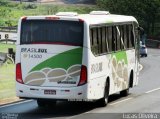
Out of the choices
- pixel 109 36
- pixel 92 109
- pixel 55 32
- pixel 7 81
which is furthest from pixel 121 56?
pixel 7 81

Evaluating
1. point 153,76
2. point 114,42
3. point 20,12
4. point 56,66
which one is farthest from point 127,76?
point 20,12

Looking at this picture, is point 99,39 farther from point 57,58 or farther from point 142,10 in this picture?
point 142,10

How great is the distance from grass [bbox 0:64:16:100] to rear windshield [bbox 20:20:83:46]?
4374 millimetres

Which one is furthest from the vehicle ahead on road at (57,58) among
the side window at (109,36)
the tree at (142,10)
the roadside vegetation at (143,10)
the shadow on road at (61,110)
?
the tree at (142,10)

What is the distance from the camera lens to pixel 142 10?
105438 mm

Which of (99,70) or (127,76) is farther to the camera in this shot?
(127,76)

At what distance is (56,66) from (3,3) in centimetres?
8498

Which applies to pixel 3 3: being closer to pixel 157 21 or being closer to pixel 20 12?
pixel 20 12

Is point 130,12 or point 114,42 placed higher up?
point 114,42

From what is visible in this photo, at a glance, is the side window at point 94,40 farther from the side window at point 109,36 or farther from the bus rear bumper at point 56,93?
the side window at point 109,36

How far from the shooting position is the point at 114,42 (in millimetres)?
24094

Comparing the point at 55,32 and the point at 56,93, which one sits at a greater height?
the point at 55,32

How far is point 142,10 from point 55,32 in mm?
85585

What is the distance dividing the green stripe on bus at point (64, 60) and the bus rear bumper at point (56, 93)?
66cm
